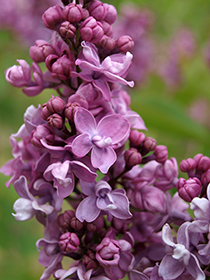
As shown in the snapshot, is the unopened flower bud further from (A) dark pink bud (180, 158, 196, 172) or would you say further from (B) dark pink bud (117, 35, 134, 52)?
(B) dark pink bud (117, 35, 134, 52)

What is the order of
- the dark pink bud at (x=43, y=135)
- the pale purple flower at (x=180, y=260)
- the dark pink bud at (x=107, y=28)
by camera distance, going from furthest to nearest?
the dark pink bud at (x=107, y=28) < the dark pink bud at (x=43, y=135) < the pale purple flower at (x=180, y=260)

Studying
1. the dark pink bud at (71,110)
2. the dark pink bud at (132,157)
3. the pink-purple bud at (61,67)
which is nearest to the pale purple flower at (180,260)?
the dark pink bud at (132,157)

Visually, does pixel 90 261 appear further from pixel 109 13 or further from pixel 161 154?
pixel 109 13

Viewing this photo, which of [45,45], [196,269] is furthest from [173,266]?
[45,45]

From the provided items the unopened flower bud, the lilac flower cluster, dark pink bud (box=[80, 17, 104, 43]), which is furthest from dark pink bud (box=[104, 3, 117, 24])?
the unopened flower bud

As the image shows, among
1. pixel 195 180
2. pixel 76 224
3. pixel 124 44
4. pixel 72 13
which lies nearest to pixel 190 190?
pixel 195 180

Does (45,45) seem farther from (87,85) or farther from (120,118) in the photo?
(120,118)

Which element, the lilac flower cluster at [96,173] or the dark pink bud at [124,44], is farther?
the dark pink bud at [124,44]

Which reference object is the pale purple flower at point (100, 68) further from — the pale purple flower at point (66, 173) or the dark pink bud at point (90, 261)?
the dark pink bud at point (90, 261)
